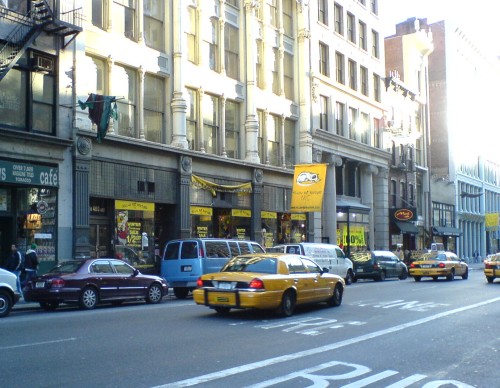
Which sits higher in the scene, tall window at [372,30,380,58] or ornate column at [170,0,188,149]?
tall window at [372,30,380,58]

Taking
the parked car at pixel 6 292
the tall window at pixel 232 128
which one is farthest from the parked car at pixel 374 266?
the parked car at pixel 6 292

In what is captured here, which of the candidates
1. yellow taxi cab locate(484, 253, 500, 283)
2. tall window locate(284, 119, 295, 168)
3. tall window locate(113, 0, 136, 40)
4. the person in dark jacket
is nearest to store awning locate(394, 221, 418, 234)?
tall window locate(284, 119, 295, 168)

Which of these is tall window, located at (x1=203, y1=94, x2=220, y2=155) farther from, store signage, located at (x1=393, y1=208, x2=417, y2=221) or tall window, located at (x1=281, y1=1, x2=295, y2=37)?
store signage, located at (x1=393, y1=208, x2=417, y2=221)

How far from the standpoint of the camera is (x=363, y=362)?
31.3 ft

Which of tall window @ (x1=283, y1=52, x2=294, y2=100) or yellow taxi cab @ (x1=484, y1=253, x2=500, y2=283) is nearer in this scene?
yellow taxi cab @ (x1=484, y1=253, x2=500, y2=283)

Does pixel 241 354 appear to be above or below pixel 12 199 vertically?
below

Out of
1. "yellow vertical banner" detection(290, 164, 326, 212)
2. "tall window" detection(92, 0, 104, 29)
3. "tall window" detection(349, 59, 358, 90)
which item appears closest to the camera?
"tall window" detection(92, 0, 104, 29)

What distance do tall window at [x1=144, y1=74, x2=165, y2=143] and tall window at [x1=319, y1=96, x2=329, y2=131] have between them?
45.8 ft

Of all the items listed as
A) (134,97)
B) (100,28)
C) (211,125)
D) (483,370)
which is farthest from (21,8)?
(483,370)

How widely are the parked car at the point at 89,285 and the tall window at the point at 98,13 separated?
11.5 meters

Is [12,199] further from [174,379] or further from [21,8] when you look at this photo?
[174,379]

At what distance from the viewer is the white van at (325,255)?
26152mm

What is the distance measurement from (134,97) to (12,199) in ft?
24.6

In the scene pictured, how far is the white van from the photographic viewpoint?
2615cm
